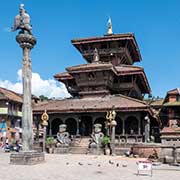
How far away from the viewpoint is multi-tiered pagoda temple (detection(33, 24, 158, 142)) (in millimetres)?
34281

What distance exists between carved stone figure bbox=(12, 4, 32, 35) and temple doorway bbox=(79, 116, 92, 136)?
726 inches

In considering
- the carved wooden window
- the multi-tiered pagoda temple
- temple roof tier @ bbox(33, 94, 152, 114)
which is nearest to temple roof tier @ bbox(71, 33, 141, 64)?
the multi-tiered pagoda temple

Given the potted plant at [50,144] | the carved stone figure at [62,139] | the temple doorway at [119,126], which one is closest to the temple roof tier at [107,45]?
the temple doorway at [119,126]

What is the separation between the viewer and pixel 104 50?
148ft

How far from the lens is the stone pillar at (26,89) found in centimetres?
1909

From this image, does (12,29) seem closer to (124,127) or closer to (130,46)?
(124,127)

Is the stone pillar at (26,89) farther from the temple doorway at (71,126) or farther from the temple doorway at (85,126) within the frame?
the temple doorway at (71,126)

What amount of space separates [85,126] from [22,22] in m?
19.9

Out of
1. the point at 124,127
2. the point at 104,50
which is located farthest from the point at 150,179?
the point at 104,50

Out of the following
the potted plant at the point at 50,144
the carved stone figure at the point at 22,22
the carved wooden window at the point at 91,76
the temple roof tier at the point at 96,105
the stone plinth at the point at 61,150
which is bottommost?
the stone plinth at the point at 61,150

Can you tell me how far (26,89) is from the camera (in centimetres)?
1944

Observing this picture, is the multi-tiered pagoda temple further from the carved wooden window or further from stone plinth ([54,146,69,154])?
stone plinth ([54,146,69,154])

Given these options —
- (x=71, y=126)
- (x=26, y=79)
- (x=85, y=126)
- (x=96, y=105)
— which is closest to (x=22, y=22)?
(x=26, y=79)

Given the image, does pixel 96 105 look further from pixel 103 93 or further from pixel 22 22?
pixel 22 22
